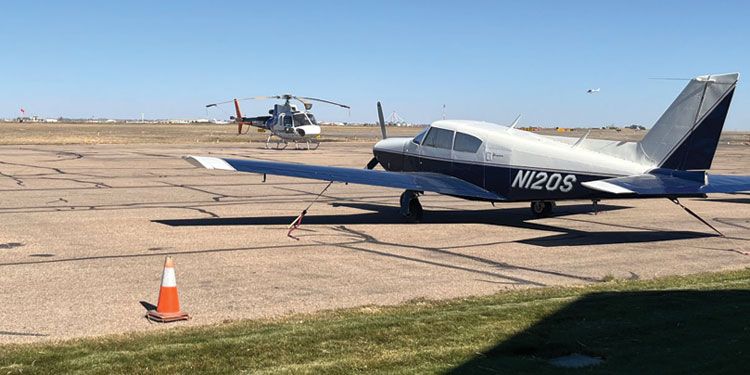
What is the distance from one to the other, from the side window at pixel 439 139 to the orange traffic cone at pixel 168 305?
1017cm

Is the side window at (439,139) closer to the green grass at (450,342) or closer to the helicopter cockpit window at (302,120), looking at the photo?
the green grass at (450,342)

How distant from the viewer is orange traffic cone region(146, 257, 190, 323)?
845 cm

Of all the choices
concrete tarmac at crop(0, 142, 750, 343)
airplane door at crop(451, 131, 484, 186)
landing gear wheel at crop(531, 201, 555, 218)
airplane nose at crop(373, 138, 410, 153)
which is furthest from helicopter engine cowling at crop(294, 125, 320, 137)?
airplane door at crop(451, 131, 484, 186)

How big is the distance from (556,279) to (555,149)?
17.5ft

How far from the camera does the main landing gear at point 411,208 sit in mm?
17344

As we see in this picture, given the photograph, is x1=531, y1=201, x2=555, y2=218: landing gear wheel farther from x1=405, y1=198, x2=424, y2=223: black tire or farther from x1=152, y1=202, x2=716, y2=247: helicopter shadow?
x1=405, y1=198, x2=424, y2=223: black tire

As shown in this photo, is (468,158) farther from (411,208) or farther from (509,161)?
(411,208)

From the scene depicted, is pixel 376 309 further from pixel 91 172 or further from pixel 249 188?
pixel 91 172

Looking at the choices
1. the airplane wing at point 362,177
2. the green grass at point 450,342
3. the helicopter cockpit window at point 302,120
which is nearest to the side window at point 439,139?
the airplane wing at point 362,177

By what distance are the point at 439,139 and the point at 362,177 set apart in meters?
2.38

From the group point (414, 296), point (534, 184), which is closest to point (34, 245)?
point (414, 296)

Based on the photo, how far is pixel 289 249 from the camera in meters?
13.3

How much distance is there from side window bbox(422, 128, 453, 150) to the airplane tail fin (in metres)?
4.43

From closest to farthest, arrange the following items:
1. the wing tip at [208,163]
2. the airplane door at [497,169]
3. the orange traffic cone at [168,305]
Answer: the orange traffic cone at [168,305] < the wing tip at [208,163] < the airplane door at [497,169]
